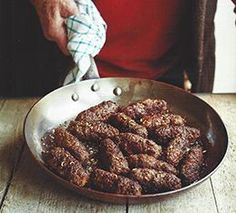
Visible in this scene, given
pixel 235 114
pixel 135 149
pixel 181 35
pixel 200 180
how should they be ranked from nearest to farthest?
1. pixel 200 180
2. pixel 135 149
3. pixel 235 114
4. pixel 181 35

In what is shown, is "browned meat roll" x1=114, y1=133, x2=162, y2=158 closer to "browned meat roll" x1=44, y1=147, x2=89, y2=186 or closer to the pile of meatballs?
the pile of meatballs

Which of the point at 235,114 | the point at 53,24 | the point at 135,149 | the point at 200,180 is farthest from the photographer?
the point at 235,114

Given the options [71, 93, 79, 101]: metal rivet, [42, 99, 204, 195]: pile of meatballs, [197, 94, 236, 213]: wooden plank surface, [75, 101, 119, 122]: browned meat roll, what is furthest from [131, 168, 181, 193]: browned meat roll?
[71, 93, 79, 101]: metal rivet

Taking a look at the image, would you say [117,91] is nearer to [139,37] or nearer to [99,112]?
[99,112]

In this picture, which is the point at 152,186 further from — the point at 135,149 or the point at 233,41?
the point at 233,41

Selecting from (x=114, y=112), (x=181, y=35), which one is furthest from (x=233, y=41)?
(x=114, y=112)

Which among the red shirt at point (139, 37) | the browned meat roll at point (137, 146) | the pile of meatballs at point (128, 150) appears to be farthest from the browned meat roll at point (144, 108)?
the red shirt at point (139, 37)
